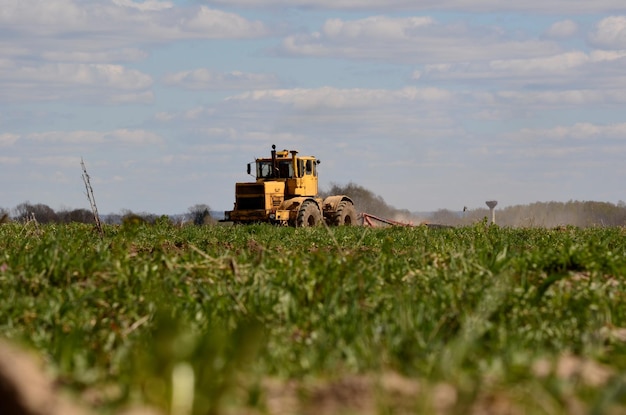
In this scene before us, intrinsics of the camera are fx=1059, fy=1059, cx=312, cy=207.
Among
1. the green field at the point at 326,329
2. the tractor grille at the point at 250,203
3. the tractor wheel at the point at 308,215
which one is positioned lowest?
the green field at the point at 326,329

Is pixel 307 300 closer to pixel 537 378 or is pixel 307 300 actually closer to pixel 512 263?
pixel 512 263

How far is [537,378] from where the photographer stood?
14.0ft

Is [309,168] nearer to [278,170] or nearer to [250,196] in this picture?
[278,170]

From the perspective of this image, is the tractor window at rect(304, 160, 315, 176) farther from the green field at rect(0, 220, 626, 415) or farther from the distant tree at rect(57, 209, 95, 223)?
the green field at rect(0, 220, 626, 415)

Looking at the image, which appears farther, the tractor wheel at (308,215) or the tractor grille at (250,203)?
the tractor grille at (250,203)

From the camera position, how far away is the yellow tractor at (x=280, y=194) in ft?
113

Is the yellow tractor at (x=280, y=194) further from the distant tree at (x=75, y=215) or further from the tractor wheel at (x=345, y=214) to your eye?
the distant tree at (x=75, y=215)

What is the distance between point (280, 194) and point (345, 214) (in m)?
4.40

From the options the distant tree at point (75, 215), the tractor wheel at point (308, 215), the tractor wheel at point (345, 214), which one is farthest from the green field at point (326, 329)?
the distant tree at point (75, 215)

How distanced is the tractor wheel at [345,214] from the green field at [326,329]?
27.9 m

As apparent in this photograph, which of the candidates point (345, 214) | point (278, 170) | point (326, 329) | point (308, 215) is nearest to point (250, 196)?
point (278, 170)

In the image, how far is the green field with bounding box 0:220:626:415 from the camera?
3.71 meters

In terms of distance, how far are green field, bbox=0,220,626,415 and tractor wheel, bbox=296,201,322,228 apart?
2420 cm

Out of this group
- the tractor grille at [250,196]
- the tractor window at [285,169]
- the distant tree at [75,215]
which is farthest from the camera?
the distant tree at [75,215]
